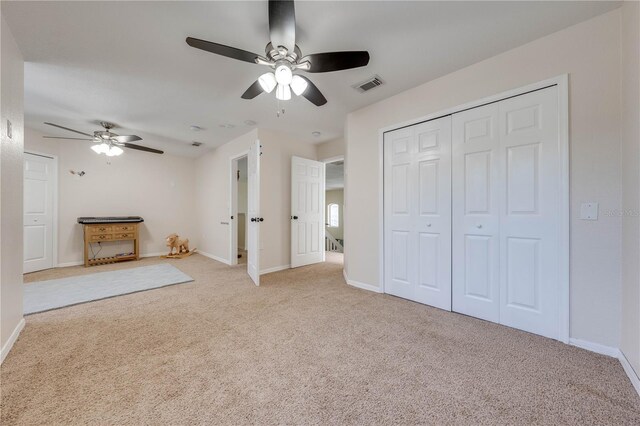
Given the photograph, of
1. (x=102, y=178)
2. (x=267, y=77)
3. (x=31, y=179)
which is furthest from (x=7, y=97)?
(x=102, y=178)

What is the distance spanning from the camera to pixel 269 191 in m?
4.24

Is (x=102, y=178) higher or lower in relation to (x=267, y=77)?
lower

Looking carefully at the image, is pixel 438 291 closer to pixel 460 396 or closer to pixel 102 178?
pixel 460 396

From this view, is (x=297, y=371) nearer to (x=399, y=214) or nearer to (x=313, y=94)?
(x=399, y=214)

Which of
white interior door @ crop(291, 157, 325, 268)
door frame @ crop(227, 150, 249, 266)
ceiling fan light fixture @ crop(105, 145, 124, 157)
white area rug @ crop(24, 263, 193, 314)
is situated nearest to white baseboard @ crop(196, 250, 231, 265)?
door frame @ crop(227, 150, 249, 266)

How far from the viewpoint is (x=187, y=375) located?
153cm

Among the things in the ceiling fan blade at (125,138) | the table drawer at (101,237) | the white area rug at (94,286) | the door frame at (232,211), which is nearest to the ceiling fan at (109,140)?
the ceiling fan blade at (125,138)

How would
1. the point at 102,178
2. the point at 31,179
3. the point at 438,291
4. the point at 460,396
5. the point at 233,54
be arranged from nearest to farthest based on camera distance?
the point at 460,396
the point at 233,54
the point at 438,291
the point at 31,179
the point at 102,178

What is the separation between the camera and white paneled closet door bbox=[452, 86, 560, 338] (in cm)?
197

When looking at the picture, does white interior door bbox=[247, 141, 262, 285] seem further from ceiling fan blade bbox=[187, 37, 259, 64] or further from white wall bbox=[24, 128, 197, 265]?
white wall bbox=[24, 128, 197, 265]

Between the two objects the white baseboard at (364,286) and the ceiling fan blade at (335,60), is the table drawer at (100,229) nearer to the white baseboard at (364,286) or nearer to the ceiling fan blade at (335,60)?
the white baseboard at (364,286)

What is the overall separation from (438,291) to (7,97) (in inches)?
160

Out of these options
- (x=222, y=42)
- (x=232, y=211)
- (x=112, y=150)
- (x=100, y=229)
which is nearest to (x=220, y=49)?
(x=222, y=42)

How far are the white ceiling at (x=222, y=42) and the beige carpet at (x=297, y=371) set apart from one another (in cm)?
245
